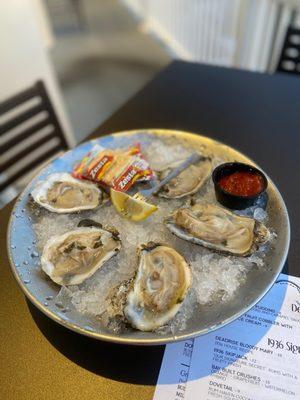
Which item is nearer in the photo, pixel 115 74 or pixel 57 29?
pixel 115 74

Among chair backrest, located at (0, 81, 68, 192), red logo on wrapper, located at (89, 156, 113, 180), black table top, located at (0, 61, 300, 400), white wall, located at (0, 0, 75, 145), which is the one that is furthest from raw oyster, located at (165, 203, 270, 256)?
white wall, located at (0, 0, 75, 145)

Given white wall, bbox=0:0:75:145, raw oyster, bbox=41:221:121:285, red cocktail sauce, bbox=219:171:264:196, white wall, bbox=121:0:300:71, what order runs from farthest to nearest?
white wall, bbox=121:0:300:71, white wall, bbox=0:0:75:145, red cocktail sauce, bbox=219:171:264:196, raw oyster, bbox=41:221:121:285

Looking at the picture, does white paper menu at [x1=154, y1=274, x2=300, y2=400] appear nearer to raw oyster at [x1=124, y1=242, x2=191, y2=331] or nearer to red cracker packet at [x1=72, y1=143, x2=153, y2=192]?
raw oyster at [x1=124, y1=242, x2=191, y2=331]

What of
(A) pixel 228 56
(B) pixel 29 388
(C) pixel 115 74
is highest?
(B) pixel 29 388

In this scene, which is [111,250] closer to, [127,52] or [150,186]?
[150,186]

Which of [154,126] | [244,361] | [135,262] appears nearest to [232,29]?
[154,126]

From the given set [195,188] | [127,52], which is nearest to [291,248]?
[195,188]
